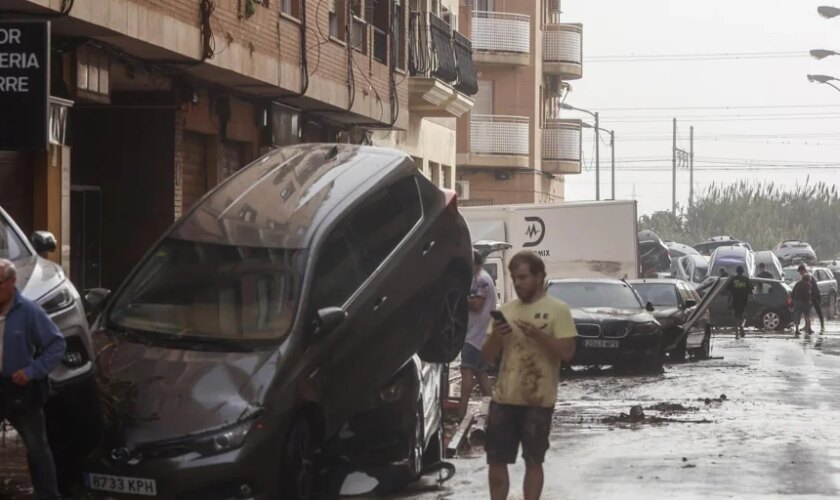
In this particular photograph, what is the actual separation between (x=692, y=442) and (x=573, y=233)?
23.5 metres

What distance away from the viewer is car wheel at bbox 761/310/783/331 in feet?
161

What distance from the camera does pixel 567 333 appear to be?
10.4 m

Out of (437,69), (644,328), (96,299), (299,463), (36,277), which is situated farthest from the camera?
(437,69)

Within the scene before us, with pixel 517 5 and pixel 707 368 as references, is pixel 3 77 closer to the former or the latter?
pixel 707 368

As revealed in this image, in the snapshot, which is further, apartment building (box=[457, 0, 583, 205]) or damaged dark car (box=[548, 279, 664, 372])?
apartment building (box=[457, 0, 583, 205])

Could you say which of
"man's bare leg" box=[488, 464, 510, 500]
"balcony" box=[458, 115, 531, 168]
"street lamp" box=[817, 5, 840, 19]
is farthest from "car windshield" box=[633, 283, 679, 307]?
"balcony" box=[458, 115, 531, 168]

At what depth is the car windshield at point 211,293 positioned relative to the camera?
12.0m

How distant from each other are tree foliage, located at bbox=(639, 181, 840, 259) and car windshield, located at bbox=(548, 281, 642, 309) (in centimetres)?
13044

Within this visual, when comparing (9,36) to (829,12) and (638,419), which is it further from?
(829,12)

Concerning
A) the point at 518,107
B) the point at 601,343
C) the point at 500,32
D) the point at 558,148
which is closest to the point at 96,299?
the point at 601,343

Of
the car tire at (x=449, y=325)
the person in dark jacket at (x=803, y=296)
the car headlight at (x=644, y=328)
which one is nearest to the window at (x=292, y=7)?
the car headlight at (x=644, y=328)

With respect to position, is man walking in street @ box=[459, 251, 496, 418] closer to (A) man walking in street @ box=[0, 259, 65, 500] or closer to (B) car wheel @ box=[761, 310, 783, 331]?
(A) man walking in street @ box=[0, 259, 65, 500]

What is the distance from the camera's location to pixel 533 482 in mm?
10352

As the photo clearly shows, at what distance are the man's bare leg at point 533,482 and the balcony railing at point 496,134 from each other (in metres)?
47.0
